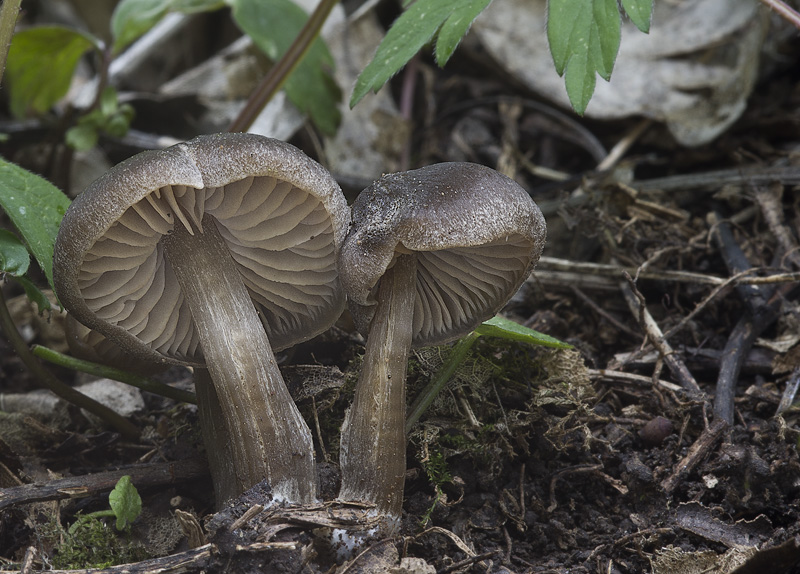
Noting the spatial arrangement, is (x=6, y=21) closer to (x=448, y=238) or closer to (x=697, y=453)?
(x=448, y=238)

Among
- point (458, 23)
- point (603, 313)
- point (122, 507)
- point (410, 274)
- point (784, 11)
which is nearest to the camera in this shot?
point (122, 507)

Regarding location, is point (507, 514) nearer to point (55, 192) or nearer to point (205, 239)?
point (205, 239)

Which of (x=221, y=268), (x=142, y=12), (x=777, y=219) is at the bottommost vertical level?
(x=777, y=219)

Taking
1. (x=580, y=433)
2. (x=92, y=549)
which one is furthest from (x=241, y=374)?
(x=580, y=433)

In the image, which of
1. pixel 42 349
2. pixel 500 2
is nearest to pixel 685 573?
pixel 42 349

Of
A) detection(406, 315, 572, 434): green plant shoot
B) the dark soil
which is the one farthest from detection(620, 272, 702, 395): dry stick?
detection(406, 315, 572, 434): green plant shoot

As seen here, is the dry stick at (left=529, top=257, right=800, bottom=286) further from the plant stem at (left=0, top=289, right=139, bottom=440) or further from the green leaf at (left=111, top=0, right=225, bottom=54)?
the green leaf at (left=111, top=0, right=225, bottom=54)
